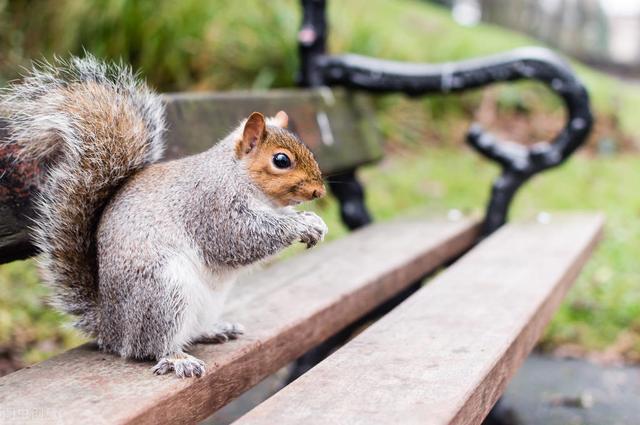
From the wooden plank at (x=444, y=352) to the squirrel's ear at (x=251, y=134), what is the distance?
15.9 inches

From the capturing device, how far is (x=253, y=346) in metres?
1.55

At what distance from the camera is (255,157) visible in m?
1.52

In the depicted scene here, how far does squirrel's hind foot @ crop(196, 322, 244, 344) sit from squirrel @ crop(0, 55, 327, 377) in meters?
0.03

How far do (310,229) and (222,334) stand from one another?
0.89 ft

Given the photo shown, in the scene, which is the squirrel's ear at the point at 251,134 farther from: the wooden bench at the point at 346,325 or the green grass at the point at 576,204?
the green grass at the point at 576,204

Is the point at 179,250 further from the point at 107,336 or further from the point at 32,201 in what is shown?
the point at 32,201

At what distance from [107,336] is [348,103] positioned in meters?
1.79

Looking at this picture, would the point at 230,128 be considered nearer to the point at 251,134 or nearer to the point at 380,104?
the point at 251,134

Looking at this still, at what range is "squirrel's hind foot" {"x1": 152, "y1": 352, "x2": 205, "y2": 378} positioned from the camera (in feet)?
4.51

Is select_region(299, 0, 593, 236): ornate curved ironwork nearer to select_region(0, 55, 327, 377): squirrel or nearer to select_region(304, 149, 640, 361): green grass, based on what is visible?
select_region(304, 149, 640, 361): green grass

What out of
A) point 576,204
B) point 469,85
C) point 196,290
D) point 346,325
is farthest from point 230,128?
point 576,204

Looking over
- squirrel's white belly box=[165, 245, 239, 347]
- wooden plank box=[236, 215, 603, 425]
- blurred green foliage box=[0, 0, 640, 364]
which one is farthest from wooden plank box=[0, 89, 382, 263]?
wooden plank box=[236, 215, 603, 425]

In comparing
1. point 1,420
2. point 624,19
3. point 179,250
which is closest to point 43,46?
point 179,250

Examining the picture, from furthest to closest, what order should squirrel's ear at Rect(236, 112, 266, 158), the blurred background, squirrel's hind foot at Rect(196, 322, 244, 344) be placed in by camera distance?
the blurred background < squirrel's hind foot at Rect(196, 322, 244, 344) < squirrel's ear at Rect(236, 112, 266, 158)
